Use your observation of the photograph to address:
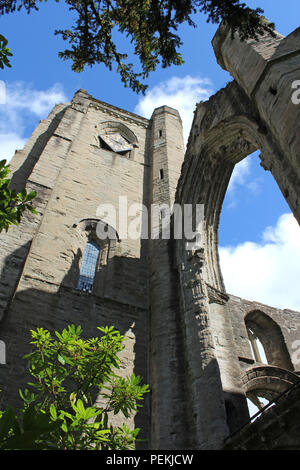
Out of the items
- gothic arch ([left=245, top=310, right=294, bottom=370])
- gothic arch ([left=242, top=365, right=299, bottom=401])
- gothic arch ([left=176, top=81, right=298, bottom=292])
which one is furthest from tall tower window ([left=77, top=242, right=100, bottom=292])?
gothic arch ([left=245, top=310, right=294, bottom=370])

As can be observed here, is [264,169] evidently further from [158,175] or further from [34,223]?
[158,175]

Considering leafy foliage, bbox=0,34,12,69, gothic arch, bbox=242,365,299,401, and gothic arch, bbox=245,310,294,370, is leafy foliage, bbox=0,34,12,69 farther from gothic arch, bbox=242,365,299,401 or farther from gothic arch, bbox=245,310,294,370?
gothic arch, bbox=245,310,294,370

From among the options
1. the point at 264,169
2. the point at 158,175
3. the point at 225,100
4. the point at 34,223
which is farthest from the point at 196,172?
the point at 34,223

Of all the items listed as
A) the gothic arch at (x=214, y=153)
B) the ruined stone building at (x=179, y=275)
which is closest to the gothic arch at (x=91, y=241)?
the ruined stone building at (x=179, y=275)

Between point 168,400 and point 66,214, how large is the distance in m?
5.84

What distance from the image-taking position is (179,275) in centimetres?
868

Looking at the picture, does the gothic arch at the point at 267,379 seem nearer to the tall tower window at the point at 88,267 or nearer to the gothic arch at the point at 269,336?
the gothic arch at the point at 269,336

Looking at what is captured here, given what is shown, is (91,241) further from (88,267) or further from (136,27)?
(136,27)

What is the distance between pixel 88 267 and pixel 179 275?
2.59m

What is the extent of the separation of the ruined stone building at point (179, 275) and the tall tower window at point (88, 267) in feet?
0.13

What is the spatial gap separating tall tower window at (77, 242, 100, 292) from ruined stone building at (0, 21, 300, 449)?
4 cm

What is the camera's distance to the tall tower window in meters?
9.18

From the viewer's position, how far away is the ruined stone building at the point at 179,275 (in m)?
5.91
